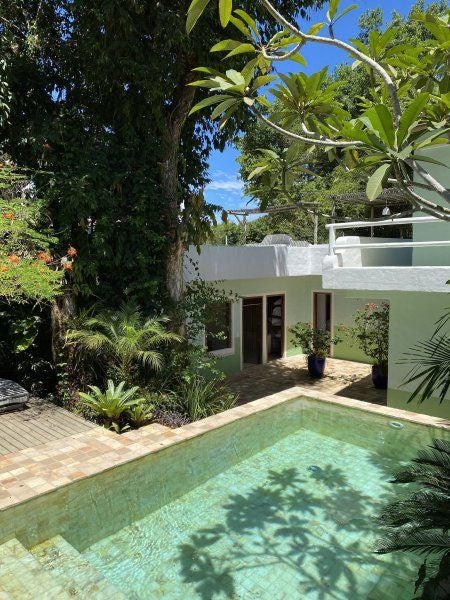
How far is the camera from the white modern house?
29.7 feet

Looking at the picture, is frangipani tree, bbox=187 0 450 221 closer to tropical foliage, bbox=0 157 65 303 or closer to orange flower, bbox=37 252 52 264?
tropical foliage, bbox=0 157 65 303

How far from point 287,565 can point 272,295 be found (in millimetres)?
11544

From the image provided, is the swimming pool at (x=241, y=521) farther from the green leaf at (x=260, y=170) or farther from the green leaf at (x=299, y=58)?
the green leaf at (x=299, y=58)

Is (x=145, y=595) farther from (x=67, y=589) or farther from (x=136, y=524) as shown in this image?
(x=136, y=524)

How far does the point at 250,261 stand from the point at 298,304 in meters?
4.67

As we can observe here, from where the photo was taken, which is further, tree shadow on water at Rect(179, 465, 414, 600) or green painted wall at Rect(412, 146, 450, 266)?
green painted wall at Rect(412, 146, 450, 266)

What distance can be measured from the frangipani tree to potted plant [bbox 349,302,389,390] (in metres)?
9.17

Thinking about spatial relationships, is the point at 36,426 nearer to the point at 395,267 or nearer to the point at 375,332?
the point at 395,267

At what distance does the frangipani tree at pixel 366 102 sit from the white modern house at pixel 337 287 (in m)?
1.25

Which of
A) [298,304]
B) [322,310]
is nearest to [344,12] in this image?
[298,304]

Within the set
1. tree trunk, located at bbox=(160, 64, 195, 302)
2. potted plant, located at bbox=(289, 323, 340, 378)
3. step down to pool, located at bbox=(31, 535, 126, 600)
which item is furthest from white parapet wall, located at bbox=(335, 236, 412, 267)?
step down to pool, located at bbox=(31, 535, 126, 600)

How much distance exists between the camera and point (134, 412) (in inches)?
311

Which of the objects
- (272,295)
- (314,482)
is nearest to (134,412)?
(314,482)

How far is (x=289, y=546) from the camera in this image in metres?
5.17
